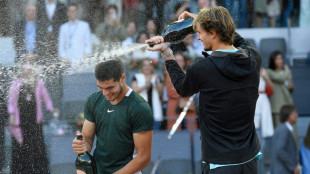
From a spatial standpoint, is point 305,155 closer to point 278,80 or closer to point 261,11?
point 278,80

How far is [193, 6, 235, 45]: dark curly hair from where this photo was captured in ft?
10.7

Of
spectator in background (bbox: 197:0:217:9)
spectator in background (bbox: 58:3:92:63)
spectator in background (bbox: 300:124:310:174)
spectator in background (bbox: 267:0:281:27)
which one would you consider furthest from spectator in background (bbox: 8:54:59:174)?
spectator in background (bbox: 267:0:281:27)

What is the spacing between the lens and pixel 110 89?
381 cm

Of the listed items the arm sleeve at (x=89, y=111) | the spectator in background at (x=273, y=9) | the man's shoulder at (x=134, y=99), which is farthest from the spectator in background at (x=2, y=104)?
the spectator in background at (x=273, y=9)

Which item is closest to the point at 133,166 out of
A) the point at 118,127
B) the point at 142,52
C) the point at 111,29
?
the point at 118,127

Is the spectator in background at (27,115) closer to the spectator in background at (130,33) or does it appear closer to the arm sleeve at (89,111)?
the arm sleeve at (89,111)

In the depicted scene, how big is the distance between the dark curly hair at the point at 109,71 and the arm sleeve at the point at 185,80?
520 millimetres

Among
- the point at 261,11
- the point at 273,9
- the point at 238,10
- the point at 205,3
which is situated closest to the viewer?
the point at 205,3

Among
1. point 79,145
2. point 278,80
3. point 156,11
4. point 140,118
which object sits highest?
point 156,11

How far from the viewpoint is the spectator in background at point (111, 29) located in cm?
434

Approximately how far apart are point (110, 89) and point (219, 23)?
87 cm

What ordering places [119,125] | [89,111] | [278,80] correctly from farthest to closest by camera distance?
[278,80] → [89,111] → [119,125]

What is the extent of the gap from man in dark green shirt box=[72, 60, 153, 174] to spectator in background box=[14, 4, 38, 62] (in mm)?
653

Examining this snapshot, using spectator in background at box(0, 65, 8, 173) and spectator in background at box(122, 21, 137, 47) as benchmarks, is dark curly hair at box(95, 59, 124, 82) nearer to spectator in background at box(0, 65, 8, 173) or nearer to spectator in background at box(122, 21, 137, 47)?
spectator in background at box(122, 21, 137, 47)
